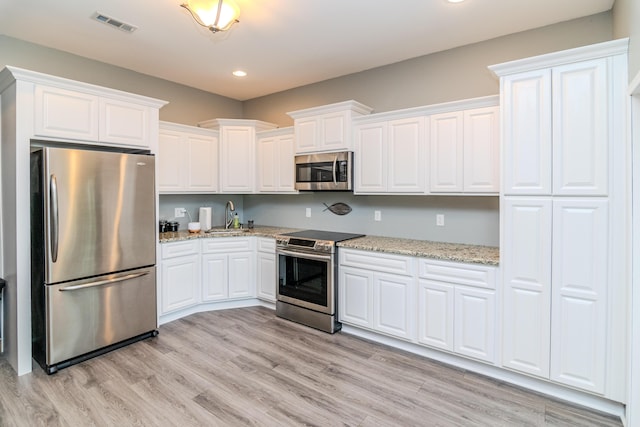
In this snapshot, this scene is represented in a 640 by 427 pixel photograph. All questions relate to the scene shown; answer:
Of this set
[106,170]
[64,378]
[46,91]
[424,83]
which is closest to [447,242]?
[424,83]

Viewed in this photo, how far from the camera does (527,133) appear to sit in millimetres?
2441

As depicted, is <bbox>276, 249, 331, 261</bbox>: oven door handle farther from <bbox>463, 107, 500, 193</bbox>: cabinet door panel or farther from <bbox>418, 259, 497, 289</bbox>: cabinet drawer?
<bbox>463, 107, 500, 193</bbox>: cabinet door panel

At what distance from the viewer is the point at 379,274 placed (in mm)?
3211

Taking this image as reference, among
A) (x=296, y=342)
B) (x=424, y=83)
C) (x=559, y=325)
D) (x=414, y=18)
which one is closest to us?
(x=559, y=325)

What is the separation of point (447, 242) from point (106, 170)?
324 centimetres

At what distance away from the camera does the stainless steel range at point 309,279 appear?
11.4ft

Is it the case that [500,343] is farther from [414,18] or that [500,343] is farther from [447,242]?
[414,18]

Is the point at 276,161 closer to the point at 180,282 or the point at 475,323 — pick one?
the point at 180,282

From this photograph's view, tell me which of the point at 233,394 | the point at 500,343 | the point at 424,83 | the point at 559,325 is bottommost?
the point at 233,394

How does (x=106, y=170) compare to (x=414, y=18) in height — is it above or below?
below

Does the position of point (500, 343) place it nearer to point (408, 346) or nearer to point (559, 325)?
point (559, 325)

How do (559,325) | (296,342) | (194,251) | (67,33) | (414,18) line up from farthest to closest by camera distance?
(194,251), (296,342), (67,33), (414,18), (559,325)

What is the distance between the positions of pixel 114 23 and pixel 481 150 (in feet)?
10.8

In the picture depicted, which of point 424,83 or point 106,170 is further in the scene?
point 424,83
